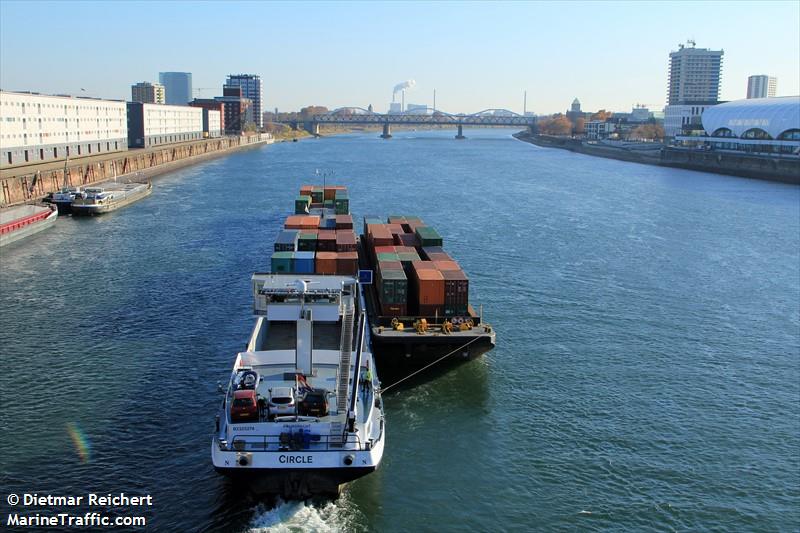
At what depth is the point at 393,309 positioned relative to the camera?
22953 mm

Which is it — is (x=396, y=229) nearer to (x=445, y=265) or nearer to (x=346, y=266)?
(x=346, y=266)

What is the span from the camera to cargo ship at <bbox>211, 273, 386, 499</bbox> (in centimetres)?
1434

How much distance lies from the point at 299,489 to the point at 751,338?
18763mm

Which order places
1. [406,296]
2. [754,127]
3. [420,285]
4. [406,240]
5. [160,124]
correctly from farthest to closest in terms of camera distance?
1. [160,124]
2. [754,127]
3. [406,240]
4. [406,296]
5. [420,285]

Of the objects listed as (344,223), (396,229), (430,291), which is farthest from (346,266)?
(344,223)

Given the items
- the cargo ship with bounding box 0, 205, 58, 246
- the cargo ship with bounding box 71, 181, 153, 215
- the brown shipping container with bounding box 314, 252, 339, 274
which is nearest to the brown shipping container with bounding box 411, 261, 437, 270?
the brown shipping container with bounding box 314, 252, 339, 274

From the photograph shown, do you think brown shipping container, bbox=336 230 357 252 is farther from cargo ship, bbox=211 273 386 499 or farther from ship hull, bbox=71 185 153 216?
ship hull, bbox=71 185 153 216

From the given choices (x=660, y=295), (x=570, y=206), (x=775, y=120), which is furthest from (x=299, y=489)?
(x=775, y=120)

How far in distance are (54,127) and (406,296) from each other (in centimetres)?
5839

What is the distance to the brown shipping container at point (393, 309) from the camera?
22906 mm

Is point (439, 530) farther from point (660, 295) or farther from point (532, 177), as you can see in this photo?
point (532, 177)

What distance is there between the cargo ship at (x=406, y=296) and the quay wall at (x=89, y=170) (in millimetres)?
29951

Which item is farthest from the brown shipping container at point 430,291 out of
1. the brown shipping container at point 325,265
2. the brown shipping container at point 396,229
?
the brown shipping container at point 396,229

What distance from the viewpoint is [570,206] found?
6109 centimetres
